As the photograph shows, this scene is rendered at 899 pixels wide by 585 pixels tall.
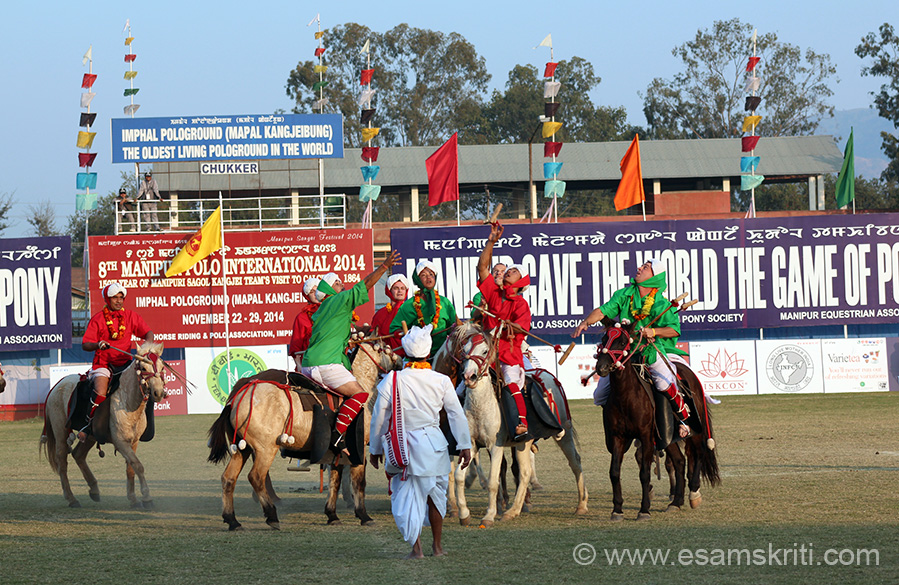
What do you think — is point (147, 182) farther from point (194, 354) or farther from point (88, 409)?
point (88, 409)

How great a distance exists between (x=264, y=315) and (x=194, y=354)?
2.69 metres

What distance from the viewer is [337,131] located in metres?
33.6

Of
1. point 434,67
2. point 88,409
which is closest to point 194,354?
point 88,409

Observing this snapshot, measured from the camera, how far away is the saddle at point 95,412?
13164mm

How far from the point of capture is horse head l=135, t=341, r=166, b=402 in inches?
492

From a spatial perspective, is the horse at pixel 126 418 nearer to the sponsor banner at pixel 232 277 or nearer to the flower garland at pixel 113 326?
the flower garland at pixel 113 326

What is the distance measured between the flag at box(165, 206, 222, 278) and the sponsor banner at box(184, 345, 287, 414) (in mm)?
2836

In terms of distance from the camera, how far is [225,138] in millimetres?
34156

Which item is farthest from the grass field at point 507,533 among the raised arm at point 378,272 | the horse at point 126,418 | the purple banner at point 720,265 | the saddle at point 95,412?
the purple banner at point 720,265

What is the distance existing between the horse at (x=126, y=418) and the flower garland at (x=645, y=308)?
5.66 metres

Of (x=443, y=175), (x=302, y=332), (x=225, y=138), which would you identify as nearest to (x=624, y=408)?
(x=302, y=332)

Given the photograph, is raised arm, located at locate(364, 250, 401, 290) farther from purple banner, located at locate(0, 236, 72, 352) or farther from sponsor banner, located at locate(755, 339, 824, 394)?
purple banner, located at locate(0, 236, 72, 352)

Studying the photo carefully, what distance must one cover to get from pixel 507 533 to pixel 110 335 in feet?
21.1

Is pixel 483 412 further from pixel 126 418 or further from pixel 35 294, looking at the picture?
pixel 35 294
